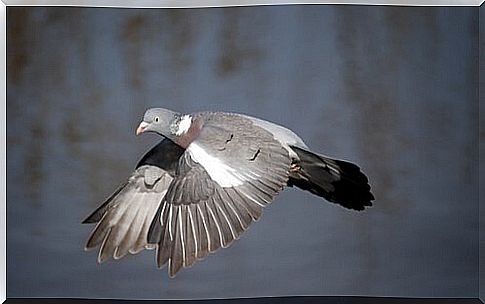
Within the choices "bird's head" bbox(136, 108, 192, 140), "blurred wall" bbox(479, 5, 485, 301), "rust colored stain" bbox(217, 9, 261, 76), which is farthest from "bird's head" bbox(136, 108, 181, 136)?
"blurred wall" bbox(479, 5, 485, 301)

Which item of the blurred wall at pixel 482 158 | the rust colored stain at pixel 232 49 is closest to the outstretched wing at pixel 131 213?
the rust colored stain at pixel 232 49

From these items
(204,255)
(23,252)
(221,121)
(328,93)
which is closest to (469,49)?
(328,93)

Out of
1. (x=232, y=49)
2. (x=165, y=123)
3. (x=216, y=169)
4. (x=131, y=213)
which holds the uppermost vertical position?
(x=232, y=49)

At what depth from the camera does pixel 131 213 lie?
2.10 meters

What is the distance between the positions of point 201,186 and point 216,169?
0.06 metres

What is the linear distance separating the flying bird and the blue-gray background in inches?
1.2

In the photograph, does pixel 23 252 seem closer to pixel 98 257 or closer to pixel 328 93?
pixel 98 257

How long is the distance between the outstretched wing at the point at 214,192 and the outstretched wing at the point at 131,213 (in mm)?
28

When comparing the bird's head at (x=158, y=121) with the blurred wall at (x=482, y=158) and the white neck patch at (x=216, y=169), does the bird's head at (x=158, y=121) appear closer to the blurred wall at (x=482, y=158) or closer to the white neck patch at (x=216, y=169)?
the white neck patch at (x=216, y=169)

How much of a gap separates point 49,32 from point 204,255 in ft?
2.51

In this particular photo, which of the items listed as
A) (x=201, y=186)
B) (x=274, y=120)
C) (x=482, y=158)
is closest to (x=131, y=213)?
(x=201, y=186)

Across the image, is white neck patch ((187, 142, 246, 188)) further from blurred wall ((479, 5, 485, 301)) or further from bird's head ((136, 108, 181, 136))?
blurred wall ((479, 5, 485, 301))

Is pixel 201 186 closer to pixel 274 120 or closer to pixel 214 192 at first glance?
pixel 214 192

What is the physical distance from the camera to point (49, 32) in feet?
6.91
